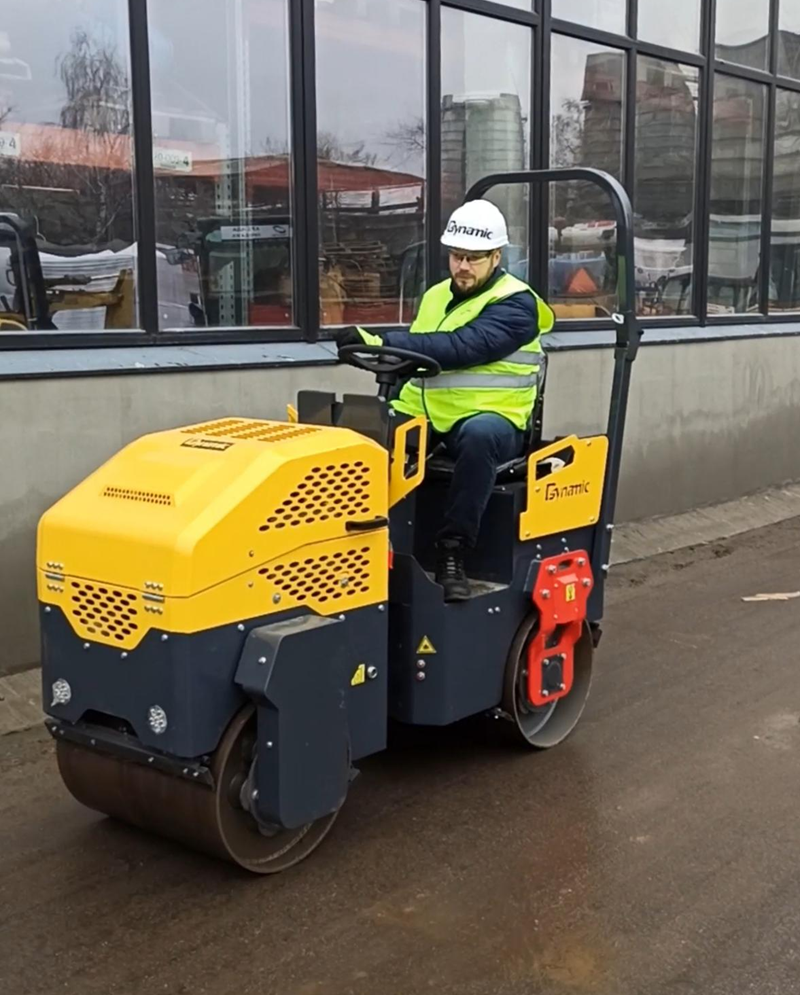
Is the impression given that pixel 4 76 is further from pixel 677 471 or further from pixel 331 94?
pixel 677 471

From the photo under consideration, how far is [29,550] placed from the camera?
226 inches

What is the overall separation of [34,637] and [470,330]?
2.71m

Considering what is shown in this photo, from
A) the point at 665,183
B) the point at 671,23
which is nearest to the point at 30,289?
the point at 665,183

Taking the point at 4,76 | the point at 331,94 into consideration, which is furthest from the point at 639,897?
the point at 331,94

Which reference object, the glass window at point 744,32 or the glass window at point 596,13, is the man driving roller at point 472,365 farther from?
the glass window at point 744,32

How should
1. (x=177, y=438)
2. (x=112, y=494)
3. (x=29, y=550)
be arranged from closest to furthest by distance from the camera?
(x=112, y=494) → (x=177, y=438) → (x=29, y=550)

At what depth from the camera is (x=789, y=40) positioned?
11.3 m

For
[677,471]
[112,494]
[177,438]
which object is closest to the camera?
[112,494]

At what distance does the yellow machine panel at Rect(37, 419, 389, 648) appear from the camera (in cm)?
346

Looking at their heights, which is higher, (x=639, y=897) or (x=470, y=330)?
(x=470, y=330)

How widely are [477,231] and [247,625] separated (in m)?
1.84

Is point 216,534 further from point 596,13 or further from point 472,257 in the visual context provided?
point 596,13

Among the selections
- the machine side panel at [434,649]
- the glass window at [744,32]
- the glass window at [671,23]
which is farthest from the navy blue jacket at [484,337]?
the glass window at [744,32]

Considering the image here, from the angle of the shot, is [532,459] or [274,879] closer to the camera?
[274,879]
